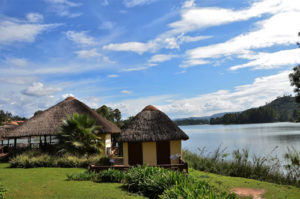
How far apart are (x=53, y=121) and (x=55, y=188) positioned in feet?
35.2

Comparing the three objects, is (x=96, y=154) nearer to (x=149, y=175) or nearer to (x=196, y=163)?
(x=196, y=163)

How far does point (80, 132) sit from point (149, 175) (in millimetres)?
8469

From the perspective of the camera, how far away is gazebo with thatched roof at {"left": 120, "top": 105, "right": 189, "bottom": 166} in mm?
15125

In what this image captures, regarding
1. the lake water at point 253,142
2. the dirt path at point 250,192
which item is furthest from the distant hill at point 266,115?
the dirt path at point 250,192

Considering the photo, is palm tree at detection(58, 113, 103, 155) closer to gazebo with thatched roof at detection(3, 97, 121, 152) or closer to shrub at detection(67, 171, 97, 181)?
gazebo with thatched roof at detection(3, 97, 121, 152)

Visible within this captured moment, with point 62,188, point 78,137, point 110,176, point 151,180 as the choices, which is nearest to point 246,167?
point 110,176

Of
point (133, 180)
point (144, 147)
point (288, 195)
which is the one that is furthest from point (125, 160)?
point (288, 195)

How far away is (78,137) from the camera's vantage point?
1644cm

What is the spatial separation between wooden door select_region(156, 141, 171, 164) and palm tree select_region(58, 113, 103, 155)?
13.1 ft

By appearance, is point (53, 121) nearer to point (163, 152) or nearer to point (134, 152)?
point (134, 152)

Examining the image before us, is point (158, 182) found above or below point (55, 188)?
above

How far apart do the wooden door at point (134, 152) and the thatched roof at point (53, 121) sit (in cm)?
390

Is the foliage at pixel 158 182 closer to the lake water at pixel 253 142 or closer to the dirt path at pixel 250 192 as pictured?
the dirt path at pixel 250 192

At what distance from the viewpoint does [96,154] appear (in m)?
16.8
